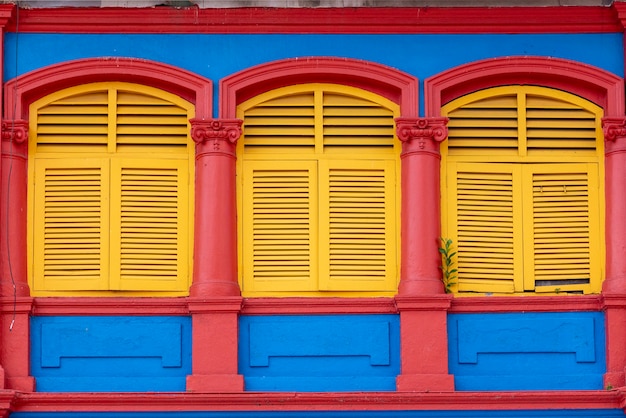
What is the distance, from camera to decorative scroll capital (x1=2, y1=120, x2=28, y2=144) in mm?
18125

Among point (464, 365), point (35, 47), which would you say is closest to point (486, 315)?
point (464, 365)

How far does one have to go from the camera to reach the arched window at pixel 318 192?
1812cm

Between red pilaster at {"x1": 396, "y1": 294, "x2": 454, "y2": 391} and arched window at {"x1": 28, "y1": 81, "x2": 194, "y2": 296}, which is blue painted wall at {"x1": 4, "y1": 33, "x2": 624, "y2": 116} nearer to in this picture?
arched window at {"x1": 28, "y1": 81, "x2": 194, "y2": 296}

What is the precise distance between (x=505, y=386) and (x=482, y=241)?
1.44 meters

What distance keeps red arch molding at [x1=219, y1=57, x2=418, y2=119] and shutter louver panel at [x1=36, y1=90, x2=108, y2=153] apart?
1196 millimetres

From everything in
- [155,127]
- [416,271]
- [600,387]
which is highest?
[155,127]

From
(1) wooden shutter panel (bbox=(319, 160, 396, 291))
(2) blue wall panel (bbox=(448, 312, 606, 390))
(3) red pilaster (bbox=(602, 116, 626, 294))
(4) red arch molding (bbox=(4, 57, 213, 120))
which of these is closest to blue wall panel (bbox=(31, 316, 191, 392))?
(1) wooden shutter panel (bbox=(319, 160, 396, 291))

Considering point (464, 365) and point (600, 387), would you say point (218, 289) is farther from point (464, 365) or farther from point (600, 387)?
point (600, 387)

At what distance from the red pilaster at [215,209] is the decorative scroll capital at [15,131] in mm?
1590

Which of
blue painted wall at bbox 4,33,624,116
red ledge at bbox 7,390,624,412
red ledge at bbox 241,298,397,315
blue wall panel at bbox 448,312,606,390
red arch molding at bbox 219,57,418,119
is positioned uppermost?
blue painted wall at bbox 4,33,624,116

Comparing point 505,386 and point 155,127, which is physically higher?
point 155,127

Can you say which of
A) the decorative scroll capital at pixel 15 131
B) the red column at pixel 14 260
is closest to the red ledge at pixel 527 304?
the red column at pixel 14 260

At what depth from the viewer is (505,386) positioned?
58.0ft

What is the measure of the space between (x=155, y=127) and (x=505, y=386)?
413 cm
